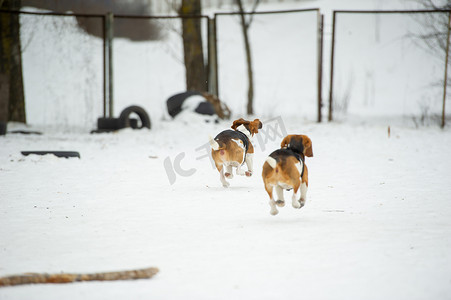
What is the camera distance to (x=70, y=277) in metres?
3.33

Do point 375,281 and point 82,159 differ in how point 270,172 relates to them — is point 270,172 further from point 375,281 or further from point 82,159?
point 82,159

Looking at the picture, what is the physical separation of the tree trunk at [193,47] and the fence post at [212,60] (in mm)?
416

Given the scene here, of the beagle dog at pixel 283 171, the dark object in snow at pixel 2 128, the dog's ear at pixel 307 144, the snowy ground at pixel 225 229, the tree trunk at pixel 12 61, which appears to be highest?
the tree trunk at pixel 12 61

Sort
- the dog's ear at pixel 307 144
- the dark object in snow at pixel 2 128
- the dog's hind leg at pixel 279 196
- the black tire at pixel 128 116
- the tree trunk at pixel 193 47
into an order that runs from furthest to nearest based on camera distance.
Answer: the tree trunk at pixel 193 47 < the black tire at pixel 128 116 < the dark object in snow at pixel 2 128 < the dog's ear at pixel 307 144 < the dog's hind leg at pixel 279 196

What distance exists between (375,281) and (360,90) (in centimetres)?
2257

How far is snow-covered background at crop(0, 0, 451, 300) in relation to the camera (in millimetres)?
3303

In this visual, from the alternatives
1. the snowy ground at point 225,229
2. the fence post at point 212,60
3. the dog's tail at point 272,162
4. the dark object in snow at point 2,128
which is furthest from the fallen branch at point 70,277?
the fence post at point 212,60

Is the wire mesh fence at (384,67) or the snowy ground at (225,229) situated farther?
the wire mesh fence at (384,67)

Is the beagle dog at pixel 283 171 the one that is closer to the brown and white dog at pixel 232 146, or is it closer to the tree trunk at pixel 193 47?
the brown and white dog at pixel 232 146

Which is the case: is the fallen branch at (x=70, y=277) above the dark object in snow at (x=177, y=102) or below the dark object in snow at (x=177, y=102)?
below

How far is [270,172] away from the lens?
448 centimetres

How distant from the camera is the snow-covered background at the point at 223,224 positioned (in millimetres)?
3303

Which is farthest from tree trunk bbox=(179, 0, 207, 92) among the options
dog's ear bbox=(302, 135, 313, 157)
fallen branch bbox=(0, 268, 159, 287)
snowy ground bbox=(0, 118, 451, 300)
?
fallen branch bbox=(0, 268, 159, 287)

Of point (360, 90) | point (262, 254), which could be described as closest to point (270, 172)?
point (262, 254)
